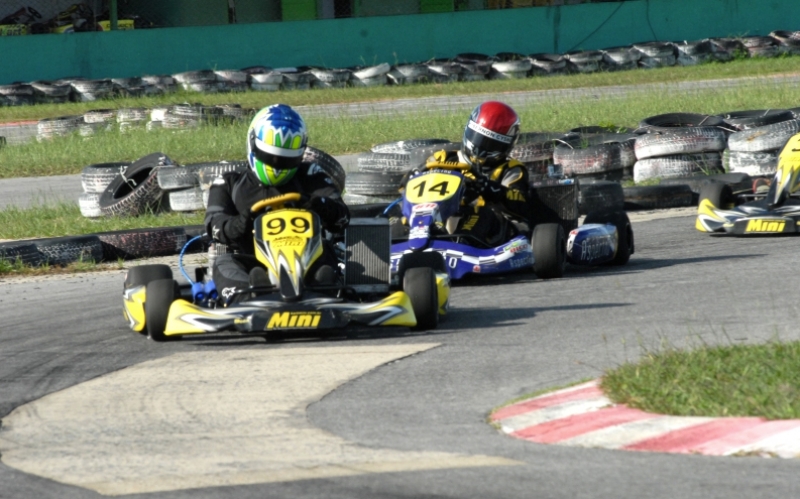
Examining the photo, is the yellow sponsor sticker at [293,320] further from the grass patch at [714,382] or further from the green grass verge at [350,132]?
the green grass verge at [350,132]

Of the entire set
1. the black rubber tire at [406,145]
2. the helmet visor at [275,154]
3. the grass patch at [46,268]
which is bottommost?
the grass patch at [46,268]

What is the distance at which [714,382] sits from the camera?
4.30 metres

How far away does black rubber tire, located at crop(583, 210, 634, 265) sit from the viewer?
7.98 metres

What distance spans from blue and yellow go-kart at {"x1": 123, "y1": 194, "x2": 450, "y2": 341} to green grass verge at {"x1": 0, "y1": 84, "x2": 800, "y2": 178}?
8171 mm

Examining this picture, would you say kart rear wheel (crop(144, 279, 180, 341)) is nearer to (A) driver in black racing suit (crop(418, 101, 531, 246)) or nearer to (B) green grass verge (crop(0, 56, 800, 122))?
(A) driver in black racing suit (crop(418, 101, 531, 246))

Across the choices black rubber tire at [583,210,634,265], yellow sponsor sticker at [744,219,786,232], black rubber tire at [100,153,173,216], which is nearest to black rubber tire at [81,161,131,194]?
black rubber tire at [100,153,173,216]

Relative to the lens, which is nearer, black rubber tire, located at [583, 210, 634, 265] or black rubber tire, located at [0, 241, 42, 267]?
black rubber tire, located at [583, 210, 634, 265]

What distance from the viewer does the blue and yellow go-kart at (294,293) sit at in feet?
18.5

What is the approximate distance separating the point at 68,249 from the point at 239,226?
296cm

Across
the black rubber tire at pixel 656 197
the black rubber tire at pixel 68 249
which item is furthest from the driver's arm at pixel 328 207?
the black rubber tire at pixel 656 197

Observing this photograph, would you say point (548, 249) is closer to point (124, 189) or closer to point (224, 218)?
point (224, 218)

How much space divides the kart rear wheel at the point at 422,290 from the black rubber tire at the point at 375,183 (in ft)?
15.1

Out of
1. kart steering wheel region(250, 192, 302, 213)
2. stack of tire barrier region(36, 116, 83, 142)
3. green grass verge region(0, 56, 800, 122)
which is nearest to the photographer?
kart steering wheel region(250, 192, 302, 213)

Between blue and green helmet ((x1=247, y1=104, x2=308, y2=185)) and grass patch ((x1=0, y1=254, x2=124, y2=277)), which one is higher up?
blue and green helmet ((x1=247, y1=104, x2=308, y2=185))
